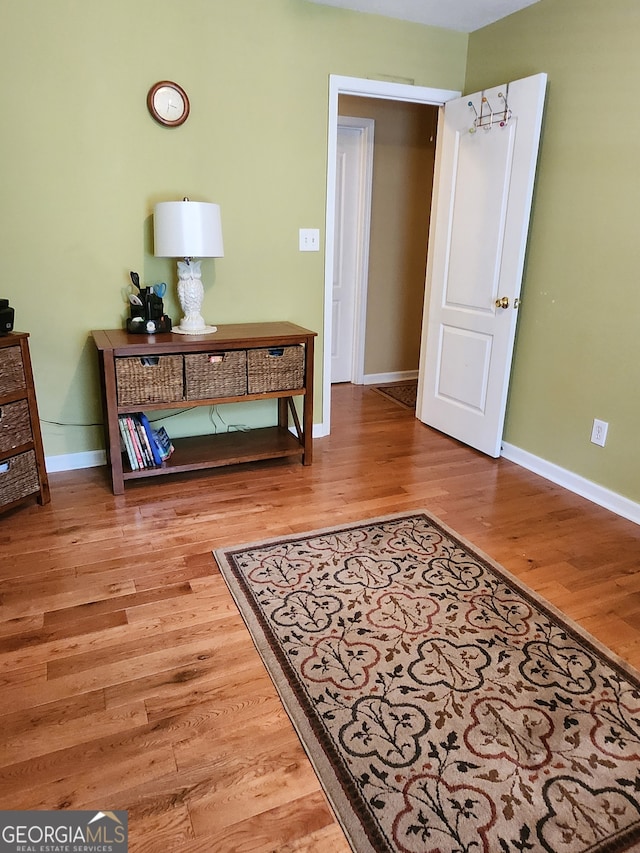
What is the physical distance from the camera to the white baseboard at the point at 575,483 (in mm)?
2771

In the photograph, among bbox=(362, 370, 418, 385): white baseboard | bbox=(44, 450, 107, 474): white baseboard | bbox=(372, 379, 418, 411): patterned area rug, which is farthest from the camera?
bbox=(362, 370, 418, 385): white baseboard

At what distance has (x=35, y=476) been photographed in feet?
8.79

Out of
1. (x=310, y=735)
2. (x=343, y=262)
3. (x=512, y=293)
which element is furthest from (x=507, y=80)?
(x=310, y=735)

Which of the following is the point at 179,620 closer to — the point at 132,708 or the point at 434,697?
the point at 132,708

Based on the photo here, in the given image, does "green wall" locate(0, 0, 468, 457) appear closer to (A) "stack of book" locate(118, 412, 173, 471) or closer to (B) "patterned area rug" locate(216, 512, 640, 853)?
(A) "stack of book" locate(118, 412, 173, 471)

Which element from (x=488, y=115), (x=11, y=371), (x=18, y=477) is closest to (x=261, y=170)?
(x=488, y=115)

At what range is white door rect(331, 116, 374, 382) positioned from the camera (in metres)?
4.55

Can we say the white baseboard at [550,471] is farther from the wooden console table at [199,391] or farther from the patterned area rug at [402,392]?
the patterned area rug at [402,392]

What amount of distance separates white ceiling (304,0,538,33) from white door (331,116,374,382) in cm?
125

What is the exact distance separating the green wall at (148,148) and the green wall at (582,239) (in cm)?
83

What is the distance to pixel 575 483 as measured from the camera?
3.04 metres

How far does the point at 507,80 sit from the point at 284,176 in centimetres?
136

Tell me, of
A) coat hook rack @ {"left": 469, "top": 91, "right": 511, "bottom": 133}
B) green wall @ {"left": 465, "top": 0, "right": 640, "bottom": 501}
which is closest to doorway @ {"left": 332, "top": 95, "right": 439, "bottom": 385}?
green wall @ {"left": 465, "top": 0, "right": 640, "bottom": 501}

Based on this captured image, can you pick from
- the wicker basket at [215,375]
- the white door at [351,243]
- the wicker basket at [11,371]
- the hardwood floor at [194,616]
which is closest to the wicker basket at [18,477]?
the hardwood floor at [194,616]
